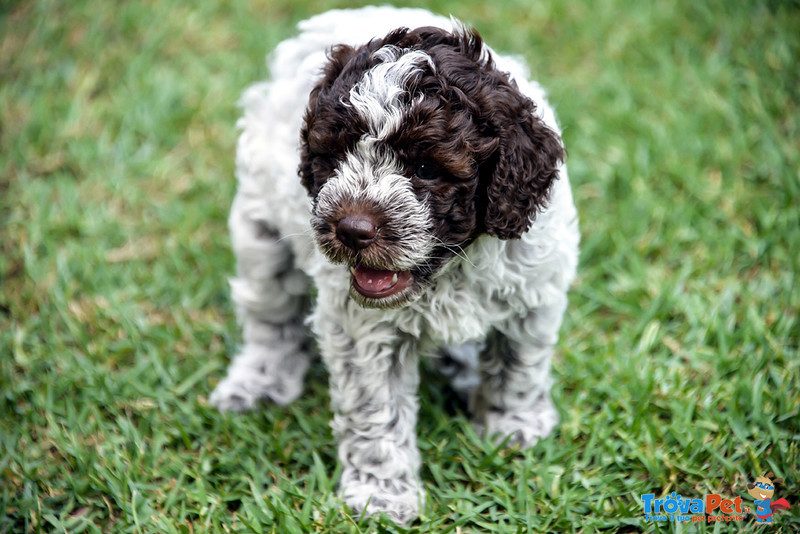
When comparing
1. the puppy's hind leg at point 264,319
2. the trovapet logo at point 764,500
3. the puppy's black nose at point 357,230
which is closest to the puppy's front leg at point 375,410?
the puppy's black nose at point 357,230

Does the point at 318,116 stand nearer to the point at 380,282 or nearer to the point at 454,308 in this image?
the point at 380,282

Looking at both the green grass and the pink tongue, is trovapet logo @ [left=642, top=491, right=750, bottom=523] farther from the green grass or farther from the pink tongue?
the pink tongue

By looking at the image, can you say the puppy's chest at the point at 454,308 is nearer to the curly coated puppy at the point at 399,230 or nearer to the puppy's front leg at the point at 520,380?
the curly coated puppy at the point at 399,230

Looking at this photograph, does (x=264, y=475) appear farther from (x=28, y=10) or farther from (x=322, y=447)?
(x=28, y=10)

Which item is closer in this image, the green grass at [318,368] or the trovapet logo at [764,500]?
the trovapet logo at [764,500]

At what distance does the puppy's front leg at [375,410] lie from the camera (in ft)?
11.2

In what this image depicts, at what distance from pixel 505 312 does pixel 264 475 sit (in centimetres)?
146

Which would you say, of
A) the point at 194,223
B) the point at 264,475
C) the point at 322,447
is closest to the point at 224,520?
the point at 264,475

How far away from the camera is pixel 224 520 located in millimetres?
3545

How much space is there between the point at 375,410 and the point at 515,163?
1.29 meters

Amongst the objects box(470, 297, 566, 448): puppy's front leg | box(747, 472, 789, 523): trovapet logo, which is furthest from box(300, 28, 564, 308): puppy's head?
box(747, 472, 789, 523): trovapet logo

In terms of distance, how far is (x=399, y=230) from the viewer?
2.87m

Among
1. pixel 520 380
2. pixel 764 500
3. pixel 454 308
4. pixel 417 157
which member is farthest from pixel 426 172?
pixel 764 500

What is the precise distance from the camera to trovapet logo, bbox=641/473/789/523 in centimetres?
334
